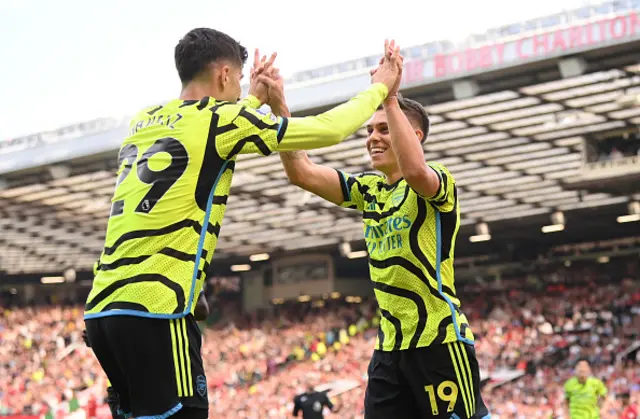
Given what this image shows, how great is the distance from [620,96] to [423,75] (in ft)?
12.9

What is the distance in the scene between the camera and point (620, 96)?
19625 millimetres

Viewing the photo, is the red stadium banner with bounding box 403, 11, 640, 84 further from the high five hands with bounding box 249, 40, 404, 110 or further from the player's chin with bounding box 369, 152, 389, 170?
the high five hands with bounding box 249, 40, 404, 110

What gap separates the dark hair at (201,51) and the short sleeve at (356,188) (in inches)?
53.3

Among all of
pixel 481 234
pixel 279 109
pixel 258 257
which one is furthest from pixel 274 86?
pixel 258 257

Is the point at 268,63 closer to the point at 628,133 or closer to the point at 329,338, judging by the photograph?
the point at 628,133

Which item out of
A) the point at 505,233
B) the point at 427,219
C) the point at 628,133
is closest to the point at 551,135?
the point at 628,133

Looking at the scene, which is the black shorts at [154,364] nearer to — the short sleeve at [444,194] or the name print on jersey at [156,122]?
the name print on jersey at [156,122]

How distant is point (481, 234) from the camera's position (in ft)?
109

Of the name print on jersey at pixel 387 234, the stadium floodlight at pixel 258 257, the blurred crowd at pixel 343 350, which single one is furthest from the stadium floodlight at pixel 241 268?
the name print on jersey at pixel 387 234

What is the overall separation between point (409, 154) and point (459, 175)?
22042 mm

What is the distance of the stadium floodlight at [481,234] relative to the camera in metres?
32.3

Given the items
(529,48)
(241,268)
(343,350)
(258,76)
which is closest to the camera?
(258,76)

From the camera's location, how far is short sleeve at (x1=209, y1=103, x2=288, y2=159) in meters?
3.46

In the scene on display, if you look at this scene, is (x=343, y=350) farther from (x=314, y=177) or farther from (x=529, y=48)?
(x=314, y=177)
